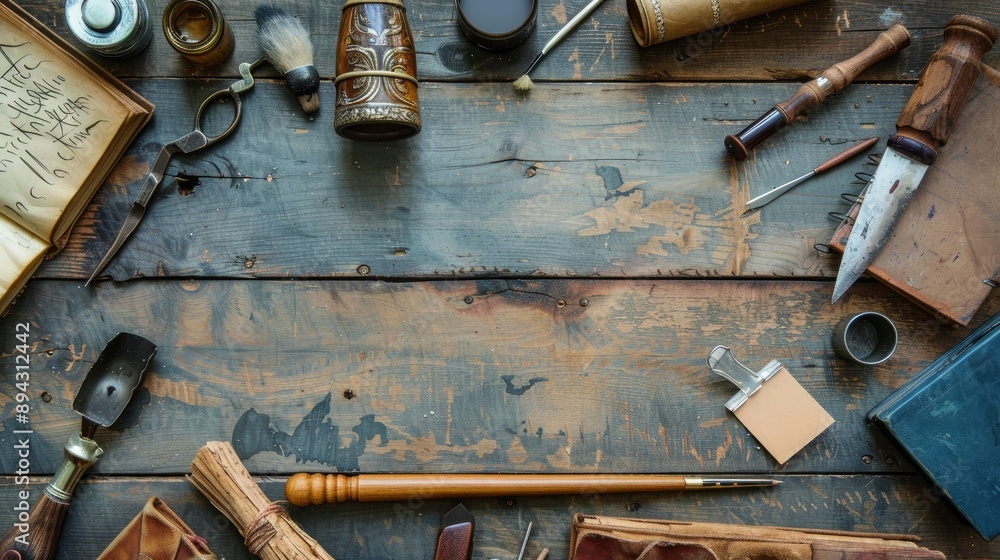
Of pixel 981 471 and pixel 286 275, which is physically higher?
pixel 286 275

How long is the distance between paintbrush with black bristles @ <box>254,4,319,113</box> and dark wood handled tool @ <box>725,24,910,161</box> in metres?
0.83

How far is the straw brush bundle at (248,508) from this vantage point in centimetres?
103

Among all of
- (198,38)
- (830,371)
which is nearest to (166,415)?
(198,38)

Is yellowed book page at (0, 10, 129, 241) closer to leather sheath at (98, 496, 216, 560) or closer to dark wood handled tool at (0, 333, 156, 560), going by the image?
dark wood handled tool at (0, 333, 156, 560)

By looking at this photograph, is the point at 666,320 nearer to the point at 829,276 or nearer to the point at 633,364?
the point at 633,364

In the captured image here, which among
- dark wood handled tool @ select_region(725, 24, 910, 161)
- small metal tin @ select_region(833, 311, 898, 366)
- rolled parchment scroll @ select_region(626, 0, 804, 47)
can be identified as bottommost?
small metal tin @ select_region(833, 311, 898, 366)

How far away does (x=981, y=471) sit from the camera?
3.59 feet

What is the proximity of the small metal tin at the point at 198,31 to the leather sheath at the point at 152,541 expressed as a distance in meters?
0.83

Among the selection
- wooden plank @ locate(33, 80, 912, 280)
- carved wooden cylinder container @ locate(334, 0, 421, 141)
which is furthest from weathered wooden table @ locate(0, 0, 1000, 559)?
carved wooden cylinder container @ locate(334, 0, 421, 141)

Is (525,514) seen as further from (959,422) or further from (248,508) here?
(959,422)

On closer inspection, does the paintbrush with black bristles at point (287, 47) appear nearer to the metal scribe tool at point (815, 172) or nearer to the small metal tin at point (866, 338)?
the metal scribe tool at point (815, 172)

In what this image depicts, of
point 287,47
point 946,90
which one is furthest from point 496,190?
point 946,90

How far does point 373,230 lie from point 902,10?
46.8 inches

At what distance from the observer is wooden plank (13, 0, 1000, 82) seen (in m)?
1.20
